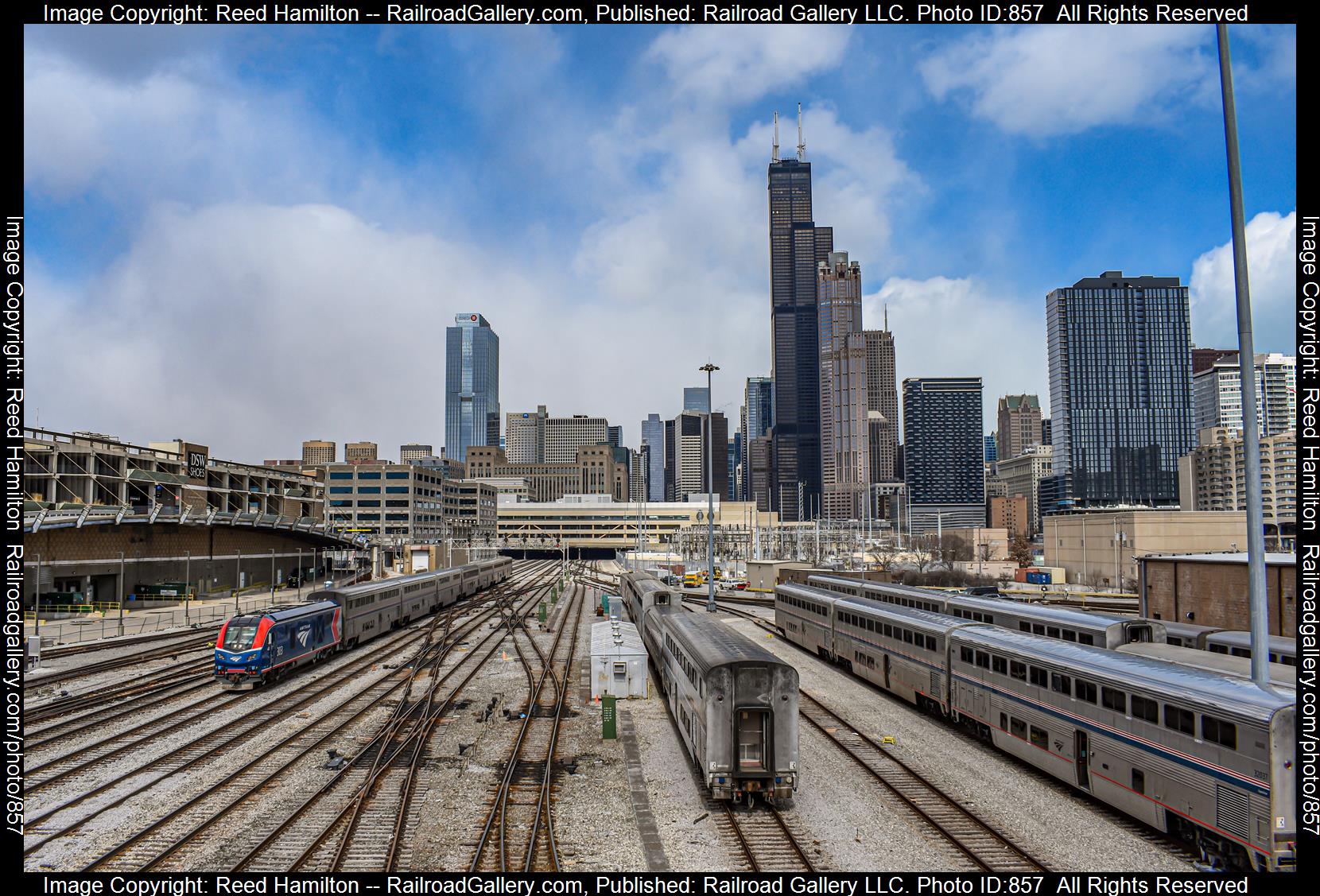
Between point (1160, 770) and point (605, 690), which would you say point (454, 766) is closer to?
point (605, 690)

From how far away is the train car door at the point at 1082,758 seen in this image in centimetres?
1639

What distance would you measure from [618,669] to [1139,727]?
16522 mm

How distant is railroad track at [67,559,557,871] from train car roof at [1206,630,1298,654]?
23252mm

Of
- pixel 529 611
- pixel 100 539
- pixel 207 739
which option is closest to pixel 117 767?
pixel 207 739

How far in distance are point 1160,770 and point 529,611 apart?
167 feet

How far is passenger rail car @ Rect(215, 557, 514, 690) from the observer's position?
28.3 meters

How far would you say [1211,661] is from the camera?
58.0 feet

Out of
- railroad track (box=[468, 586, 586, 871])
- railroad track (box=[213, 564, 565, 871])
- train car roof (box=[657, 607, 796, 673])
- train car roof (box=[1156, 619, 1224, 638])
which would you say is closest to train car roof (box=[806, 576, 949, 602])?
train car roof (box=[1156, 619, 1224, 638])

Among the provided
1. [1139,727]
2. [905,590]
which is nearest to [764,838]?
[1139,727]

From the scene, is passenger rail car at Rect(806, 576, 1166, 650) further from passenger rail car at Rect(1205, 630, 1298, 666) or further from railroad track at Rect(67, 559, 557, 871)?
railroad track at Rect(67, 559, 557, 871)

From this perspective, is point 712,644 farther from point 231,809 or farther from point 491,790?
point 231,809

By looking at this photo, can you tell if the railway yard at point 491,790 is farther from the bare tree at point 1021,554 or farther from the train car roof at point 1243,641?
the bare tree at point 1021,554

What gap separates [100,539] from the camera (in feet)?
194

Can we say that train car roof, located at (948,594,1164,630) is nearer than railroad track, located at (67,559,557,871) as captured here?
No
